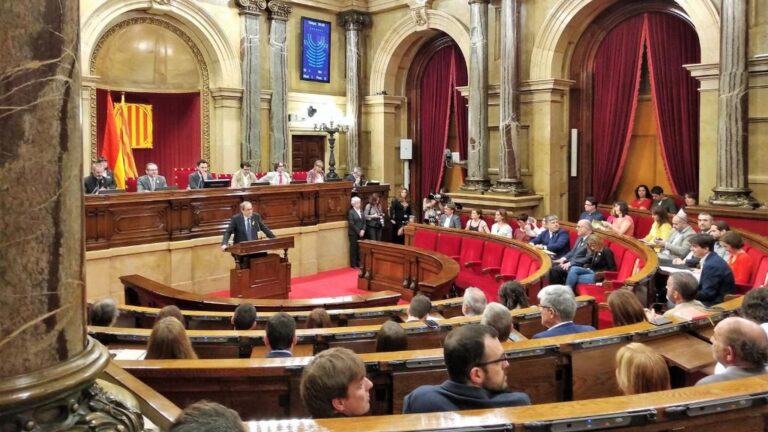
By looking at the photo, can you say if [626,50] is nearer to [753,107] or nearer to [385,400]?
[753,107]

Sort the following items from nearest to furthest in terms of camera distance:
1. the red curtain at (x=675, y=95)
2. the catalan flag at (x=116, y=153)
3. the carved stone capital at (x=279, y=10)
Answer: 1. the red curtain at (x=675, y=95)
2. the catalan flag at (x=116, y=153)
3. the carved stone capital at (x=279, y=10)

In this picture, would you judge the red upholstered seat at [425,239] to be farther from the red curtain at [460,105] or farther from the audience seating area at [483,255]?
the red curtain at [460,105]

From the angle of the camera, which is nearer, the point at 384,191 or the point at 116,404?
the point at 116,404

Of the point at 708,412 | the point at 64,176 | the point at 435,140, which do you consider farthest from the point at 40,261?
the point at 435,140

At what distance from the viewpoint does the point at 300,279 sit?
1048cm

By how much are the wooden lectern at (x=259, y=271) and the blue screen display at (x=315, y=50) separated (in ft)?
21.0

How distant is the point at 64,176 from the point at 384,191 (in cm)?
1072

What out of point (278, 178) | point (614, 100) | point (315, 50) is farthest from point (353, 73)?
point (614, 100)

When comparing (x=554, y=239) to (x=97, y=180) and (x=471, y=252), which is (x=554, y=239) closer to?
(x=471, y=252)

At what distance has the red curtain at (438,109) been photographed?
14.7 metres

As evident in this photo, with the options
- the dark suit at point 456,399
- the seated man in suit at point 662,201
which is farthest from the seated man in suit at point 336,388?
the seated man in suit at point 662,201

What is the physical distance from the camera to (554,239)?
358 inches

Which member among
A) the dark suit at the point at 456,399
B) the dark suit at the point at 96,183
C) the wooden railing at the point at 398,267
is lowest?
the wooden railing at the point at 398,267

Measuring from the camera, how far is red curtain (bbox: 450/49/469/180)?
48.0 ft
